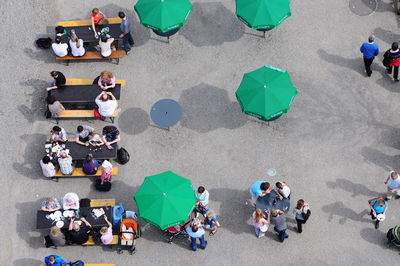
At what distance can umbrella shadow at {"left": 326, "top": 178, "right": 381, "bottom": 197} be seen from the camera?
19344 millimetres

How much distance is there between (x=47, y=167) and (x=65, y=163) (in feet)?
1.99

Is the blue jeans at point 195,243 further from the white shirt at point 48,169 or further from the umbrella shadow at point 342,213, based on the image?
the white shirt at point 48,169

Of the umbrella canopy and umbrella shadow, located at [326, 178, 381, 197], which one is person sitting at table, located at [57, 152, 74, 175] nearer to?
the umbrella canopy

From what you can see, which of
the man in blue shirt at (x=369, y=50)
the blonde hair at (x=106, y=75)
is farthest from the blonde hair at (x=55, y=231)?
the man in blue shirt at (x=369, y=50)

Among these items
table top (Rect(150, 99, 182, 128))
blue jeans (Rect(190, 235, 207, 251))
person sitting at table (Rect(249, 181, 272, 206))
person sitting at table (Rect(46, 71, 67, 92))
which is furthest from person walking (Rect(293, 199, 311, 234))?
person sitting at table (Rect(46, 71, 67, 92))

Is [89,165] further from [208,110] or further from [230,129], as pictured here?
[230,129]

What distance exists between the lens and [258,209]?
17906 millimetres

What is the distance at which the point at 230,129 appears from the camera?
20562 millimetres

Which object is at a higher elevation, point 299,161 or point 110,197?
point 299,161

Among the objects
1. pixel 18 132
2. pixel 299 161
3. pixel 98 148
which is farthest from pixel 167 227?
pixel 18 132

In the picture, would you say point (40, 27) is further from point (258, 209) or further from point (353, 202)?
point (353, 202)

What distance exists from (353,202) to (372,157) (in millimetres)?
1861

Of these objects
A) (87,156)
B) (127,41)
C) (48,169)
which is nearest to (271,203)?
(87,156)

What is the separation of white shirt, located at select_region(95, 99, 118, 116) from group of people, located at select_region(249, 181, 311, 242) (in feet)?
18.5
